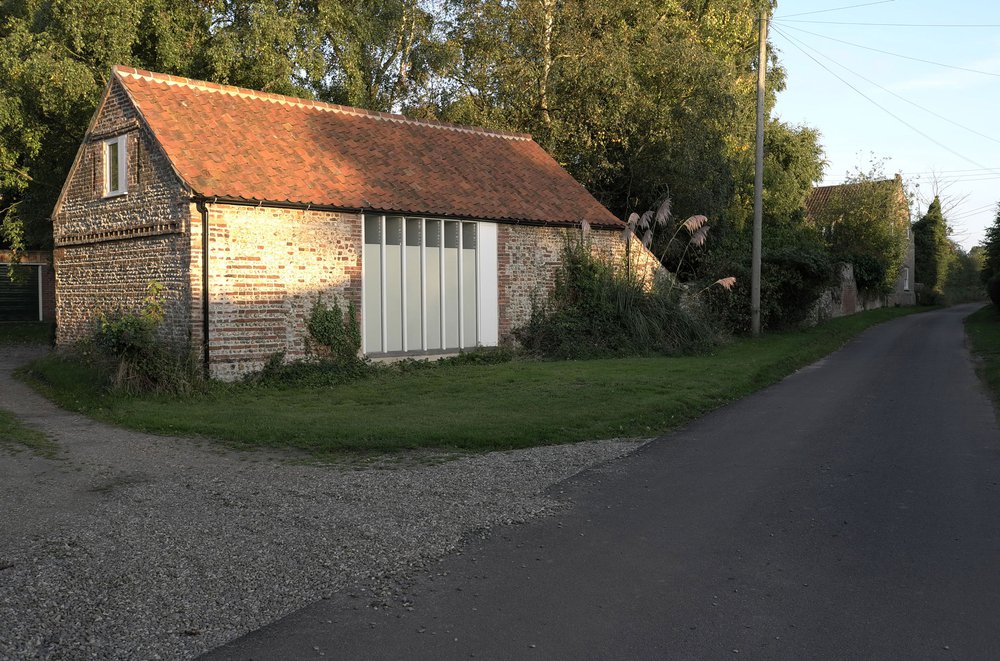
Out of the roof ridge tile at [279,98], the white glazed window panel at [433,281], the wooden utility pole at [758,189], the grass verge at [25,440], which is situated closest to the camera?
the grass verge at [25,440]

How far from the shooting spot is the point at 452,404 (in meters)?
12.7

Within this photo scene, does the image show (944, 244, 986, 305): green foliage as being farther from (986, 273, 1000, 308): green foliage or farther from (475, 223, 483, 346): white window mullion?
(475, 223, 483, 346): white window mullion

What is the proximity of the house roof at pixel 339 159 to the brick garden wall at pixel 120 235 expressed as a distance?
2.05 feet

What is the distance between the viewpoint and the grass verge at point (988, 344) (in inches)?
612

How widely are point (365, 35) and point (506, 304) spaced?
1229cm

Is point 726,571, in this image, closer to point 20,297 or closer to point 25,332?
point 25,332

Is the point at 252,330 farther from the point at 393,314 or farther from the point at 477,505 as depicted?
the point at 477,505

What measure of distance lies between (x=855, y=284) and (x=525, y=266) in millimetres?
29326

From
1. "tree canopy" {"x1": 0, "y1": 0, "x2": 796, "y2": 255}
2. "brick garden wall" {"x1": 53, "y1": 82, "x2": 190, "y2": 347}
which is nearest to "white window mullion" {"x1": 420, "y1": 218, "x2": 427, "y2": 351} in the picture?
"brick garden wall" {"x1": 53, "y1": 82, "x2": 190, "y2": 347}

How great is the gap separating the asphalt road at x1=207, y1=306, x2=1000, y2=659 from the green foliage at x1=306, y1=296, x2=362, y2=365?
306 inches

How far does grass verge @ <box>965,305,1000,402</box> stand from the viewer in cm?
1553

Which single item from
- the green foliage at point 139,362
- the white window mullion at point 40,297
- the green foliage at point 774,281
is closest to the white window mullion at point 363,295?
the green foliage at point 139,362

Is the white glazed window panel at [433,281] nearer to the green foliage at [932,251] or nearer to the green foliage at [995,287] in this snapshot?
the green foliage at [995,287]

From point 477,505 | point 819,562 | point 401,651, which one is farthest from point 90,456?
point 819,562
